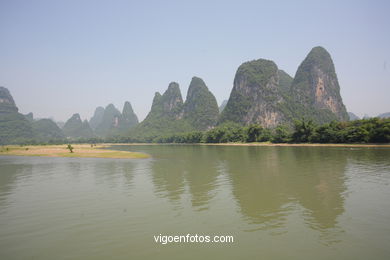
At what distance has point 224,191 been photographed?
701 inches

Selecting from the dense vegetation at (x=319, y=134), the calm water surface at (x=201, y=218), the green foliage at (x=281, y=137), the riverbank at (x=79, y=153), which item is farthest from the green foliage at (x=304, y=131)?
the calm water surface at (x=201, y=218)

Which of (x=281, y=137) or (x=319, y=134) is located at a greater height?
(x=319, y=134)

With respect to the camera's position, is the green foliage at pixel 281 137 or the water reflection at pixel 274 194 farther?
the green foliage at pixel 281 137

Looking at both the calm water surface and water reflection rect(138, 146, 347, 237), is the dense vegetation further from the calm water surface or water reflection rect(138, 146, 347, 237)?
the calm water surface

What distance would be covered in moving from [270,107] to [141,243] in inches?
7568

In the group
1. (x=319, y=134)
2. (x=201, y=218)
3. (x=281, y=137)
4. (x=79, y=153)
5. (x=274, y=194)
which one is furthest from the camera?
(x=281, y=137)

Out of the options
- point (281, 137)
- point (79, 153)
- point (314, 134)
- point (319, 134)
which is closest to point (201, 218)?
point (79, 153)

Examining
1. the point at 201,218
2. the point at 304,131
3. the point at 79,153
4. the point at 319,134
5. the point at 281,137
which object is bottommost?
the point at 201,218

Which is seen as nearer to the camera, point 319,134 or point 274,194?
point 274,194

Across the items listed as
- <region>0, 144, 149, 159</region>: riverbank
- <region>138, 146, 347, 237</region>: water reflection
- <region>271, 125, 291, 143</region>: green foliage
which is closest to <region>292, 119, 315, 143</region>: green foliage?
<region>271, 125, 291, 143</region>: green foliage

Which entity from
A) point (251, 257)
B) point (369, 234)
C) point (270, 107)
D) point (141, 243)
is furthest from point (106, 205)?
point (270, 107)

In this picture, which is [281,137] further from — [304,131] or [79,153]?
[79,153]

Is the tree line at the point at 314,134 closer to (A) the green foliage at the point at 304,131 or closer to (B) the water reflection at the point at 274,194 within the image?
(A) the green foliage at the point at 304,131

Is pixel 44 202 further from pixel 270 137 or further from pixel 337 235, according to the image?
pixel 270 137
